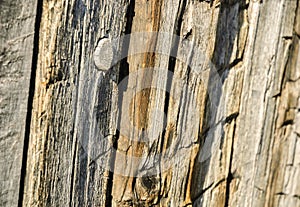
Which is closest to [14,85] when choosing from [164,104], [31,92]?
[31,92]

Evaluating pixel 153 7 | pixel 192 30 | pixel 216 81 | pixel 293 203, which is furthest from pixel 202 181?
pixel 293 203

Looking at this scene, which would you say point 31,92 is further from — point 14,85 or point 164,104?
point 164,104

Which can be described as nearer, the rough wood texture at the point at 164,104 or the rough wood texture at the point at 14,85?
the rough wood texture at the point at 14,85

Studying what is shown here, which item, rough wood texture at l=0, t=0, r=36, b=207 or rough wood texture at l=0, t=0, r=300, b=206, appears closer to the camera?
rough wood texture at l=0, t=0, r=36, b=207

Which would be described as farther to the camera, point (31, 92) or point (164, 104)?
point (164, 104)

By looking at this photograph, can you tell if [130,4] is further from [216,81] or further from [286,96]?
[286,96]
